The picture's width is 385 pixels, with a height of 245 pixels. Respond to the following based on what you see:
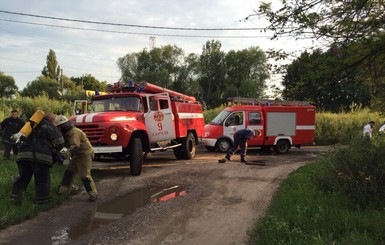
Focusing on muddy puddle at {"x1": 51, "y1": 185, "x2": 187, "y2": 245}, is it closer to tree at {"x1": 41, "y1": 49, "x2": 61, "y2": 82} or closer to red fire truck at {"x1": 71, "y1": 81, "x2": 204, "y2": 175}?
red fire truck at {"x1": 71, "y1": 81, "x2": 204, "y2": 175}

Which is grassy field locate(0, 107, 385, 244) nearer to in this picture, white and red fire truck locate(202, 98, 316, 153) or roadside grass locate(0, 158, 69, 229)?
roadside grass locate(0, 158, 69, 229)

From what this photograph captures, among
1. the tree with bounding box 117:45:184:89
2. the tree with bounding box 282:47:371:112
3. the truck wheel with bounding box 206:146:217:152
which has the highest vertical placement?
the tree with bounding box 117:45:184:89

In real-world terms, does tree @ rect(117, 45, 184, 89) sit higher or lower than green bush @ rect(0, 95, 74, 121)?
higher

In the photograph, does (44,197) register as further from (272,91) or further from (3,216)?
(272,91)

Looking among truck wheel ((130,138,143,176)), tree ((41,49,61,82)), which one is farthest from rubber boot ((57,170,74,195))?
tree ((41,49,61,82))

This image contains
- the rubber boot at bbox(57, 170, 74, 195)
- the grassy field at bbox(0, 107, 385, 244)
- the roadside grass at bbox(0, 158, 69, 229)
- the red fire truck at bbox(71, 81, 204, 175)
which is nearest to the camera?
the grassy field at bbox(0, 107, 385, 244)

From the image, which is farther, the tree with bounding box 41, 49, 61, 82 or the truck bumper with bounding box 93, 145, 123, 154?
the tree with bounding box 41, 49, 61, 82

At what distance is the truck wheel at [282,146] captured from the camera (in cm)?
1781

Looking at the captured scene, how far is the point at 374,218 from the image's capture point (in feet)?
17.2

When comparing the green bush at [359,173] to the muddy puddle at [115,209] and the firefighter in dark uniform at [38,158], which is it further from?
the firefighter in dark uniform at [38,158]

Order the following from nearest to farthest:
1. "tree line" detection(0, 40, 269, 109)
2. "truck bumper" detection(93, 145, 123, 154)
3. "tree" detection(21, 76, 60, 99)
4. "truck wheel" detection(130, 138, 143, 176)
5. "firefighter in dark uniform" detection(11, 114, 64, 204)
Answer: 1. "firefighter in dark uniform" detection(11, 114, 64, 204)
2. "truck bumper" detection(93, 145, 123, 154)
3. "truck wheel" detection(130, 138, 143, 176)
4. "tree line" detection(0, 40, 269, 109)
5. "tree" detection(21, 76, 60, 99)

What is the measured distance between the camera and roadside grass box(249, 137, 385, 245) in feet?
15.8

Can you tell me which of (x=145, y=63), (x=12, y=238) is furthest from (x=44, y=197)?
(x=145, y=63)

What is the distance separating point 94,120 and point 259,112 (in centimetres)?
924
